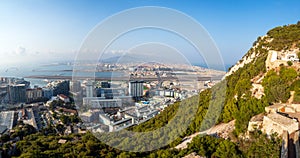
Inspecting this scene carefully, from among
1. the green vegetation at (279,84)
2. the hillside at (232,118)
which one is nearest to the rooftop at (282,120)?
the hillside at (232,118)

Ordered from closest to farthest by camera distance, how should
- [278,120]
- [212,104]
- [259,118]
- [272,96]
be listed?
[278,120]
[259,118]
[272,96]
[212,104]

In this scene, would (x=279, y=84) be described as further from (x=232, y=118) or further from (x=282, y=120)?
(x=282, y=120)

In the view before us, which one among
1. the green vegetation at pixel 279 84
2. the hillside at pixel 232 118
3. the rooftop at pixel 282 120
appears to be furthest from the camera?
the green vegetation at pixel 279 84

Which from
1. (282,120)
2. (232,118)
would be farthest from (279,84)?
(282,120)

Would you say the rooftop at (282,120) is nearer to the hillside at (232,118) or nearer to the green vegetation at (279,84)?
the hillside at (232,118)

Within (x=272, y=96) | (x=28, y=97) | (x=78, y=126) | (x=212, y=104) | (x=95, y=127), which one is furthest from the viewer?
(x=28, y=97)

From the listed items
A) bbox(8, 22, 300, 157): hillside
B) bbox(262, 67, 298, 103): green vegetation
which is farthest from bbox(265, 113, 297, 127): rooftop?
bbox(262, 67, 298, 103): green vegetation

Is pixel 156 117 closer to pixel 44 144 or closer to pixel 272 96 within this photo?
pixel 272 96

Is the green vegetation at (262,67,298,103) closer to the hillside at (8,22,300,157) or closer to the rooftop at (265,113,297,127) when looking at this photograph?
the hillside at (8,22,300,157)

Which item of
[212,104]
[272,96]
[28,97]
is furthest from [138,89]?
[28,97]

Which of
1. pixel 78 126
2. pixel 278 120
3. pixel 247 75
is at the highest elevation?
pixel 247 75

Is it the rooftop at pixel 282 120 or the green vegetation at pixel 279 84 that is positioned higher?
the green vegetation at pixel 279 84
